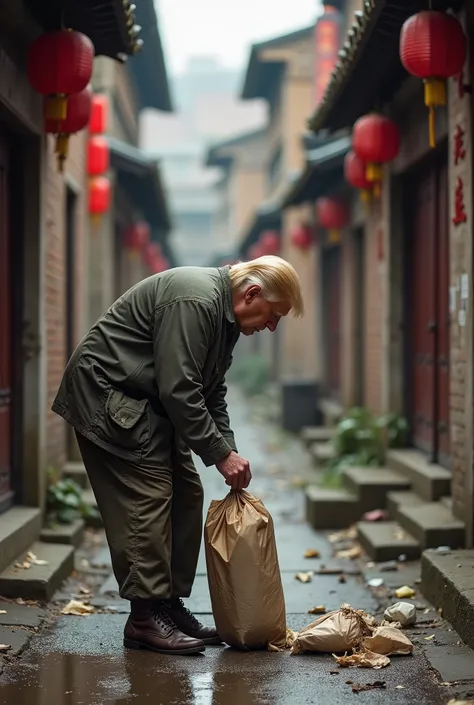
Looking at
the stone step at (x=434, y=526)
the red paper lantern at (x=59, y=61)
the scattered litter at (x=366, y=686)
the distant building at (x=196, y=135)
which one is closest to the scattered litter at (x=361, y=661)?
the scattered litter at (x=366, y=686)

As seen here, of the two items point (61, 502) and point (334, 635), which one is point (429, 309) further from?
point (334, 635)

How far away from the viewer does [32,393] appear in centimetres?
726

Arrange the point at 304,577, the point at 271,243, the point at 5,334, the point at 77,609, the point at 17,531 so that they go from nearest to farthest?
1. the point at 77,609
2. the point at 17,531
3. the point at 304,577
4. the point at 5,334
5. the point at 271,243

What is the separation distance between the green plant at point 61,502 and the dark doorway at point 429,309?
288 centimetres

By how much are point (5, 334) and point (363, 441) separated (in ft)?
14.8

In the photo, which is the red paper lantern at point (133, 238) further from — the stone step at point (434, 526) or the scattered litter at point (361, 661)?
the scattered litter at point (361, 661)

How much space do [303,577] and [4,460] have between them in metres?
2.14

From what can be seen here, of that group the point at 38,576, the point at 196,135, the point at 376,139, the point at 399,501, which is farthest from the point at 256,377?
the point at 196,135

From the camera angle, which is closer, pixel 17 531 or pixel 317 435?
pixel 17 531

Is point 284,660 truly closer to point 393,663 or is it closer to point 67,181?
point 393,663

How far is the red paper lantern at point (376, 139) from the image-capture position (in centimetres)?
889

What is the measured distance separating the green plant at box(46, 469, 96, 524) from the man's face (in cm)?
335

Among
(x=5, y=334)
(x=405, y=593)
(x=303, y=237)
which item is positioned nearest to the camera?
(x=405, y=593)

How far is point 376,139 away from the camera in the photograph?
8.89 m
